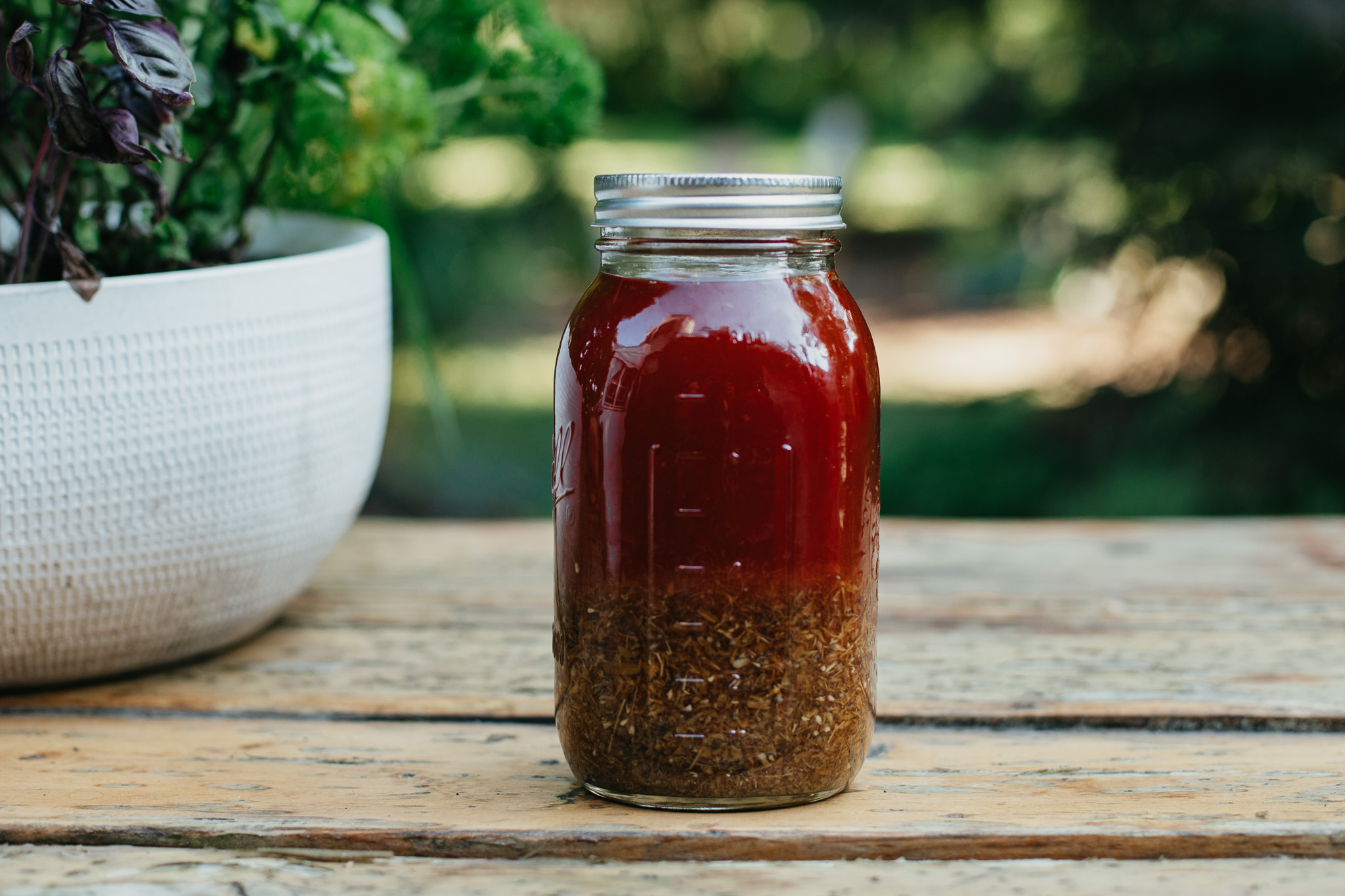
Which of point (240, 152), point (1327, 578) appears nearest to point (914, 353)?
point (1327, 578)

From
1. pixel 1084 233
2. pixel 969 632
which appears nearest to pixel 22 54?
pixel 969 632

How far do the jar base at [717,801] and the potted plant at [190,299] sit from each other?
13.5 inches

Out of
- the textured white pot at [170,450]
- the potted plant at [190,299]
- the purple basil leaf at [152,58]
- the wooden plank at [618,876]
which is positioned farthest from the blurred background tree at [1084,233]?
the wooden plank at [618,876]

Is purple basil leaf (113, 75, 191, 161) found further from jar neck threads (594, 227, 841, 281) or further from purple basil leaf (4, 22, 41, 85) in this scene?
jar neck threads (594, 227, 841, 281)

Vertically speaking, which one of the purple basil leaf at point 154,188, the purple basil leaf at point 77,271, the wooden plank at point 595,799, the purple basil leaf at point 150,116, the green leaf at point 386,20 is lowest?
the wooden plank at point 595,799

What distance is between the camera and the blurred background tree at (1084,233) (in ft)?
6.15

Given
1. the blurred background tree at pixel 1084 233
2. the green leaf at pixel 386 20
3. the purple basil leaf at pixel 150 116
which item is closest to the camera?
the purple basil leaf at pixel 150 116

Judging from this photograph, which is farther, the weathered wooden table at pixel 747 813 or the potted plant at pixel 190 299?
the potted plant at pixel 190 299

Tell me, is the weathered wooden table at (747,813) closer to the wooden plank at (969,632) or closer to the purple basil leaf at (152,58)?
the wooden plank at (969,632)

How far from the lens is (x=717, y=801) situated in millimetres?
626

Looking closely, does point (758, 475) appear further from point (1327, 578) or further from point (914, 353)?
point (914, 353)

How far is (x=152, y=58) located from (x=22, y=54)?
63 mm

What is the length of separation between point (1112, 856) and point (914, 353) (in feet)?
15.2

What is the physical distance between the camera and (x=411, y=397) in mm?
2811
